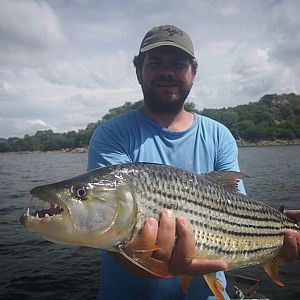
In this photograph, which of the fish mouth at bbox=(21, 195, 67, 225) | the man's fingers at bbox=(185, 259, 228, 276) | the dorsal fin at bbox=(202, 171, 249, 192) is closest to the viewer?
the fish mouth at bbox=(21, 195, 67, 225)

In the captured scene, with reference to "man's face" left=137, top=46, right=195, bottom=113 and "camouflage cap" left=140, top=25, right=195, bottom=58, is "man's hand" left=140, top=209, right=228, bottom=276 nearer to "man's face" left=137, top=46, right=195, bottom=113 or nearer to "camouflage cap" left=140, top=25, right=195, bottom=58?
"man's face" left=137, top=46, right=195, bottom=113

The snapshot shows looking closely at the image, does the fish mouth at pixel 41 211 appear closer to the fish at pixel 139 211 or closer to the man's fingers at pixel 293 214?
the fish at pixel 139 211

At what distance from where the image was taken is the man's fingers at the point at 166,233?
308 centimetres

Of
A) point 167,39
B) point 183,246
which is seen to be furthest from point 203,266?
point 167,39

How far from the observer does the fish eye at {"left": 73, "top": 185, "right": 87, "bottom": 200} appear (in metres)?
3.08

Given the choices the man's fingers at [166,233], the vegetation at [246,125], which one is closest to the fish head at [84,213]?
the man's fingers at [166,233]

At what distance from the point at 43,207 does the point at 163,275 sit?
124 centimetres

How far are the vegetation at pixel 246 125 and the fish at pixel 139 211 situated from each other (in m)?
144

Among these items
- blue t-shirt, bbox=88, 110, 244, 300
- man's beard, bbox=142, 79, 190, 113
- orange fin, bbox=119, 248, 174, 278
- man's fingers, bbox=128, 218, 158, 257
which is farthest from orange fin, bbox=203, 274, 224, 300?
man's beard, bbox=142, 79, 190, 113

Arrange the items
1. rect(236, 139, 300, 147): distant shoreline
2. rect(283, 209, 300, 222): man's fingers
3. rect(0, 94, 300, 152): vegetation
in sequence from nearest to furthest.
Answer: rect(283, 209, 300, 222): man's fingers
rect(236, 139, 300, 147): distant shoreline
rect(0, 94, 300, 152): vegetation

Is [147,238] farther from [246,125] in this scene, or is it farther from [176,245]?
[246,125]

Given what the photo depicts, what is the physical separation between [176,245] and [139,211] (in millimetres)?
475

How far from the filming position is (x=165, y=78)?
14.2ft

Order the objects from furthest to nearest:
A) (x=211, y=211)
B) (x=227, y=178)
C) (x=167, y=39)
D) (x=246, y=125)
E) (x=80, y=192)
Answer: (x=246, y=125) → (x=167, y=39) → (x=227, y=178) → (x=211, y=211) → (x=80, y=192)
